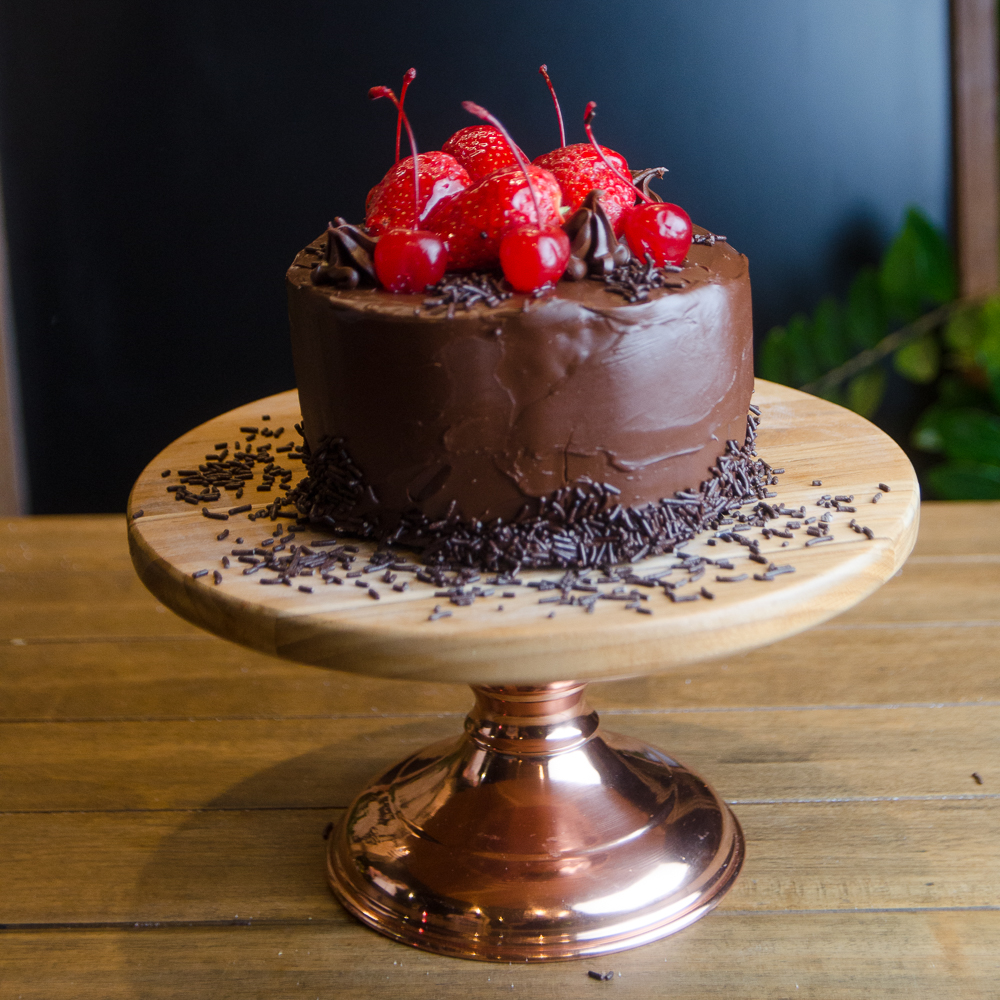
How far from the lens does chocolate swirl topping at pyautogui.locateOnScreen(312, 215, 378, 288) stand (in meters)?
1.28

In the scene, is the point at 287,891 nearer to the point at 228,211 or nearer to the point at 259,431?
the point at 259,431

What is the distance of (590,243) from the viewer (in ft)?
4.09

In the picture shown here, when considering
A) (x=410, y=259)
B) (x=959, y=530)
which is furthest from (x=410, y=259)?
(x=959, y=530)

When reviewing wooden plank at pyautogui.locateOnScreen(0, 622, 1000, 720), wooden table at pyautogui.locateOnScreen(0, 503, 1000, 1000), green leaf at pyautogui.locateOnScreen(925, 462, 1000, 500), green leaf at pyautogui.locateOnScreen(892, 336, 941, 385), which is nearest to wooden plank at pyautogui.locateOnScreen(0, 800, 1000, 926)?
wooden table at pyautogui.locateOnScreen(0, 503, 1000, 1000)

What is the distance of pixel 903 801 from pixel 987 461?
138 cm

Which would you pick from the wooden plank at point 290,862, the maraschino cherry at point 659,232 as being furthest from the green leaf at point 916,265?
the maraschino cherry at point 659,232

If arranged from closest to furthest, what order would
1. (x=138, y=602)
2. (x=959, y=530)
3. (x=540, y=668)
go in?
(x=540, y=668) < (x=138, y=602) < (x=959, y=530)

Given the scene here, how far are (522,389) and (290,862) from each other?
70 centimetres

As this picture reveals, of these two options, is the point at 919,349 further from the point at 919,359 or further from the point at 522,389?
the point at 522,389

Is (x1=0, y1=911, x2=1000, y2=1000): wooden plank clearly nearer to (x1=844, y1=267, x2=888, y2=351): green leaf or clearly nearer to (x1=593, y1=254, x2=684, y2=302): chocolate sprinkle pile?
(x1=593, y1=254, x2=684, y2=302): chocolate sprinkle pile

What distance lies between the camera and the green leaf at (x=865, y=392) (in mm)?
2809

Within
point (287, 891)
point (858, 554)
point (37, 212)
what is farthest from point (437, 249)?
point (37, 212)

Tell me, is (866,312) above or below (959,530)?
above

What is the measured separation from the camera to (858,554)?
3.84ft
